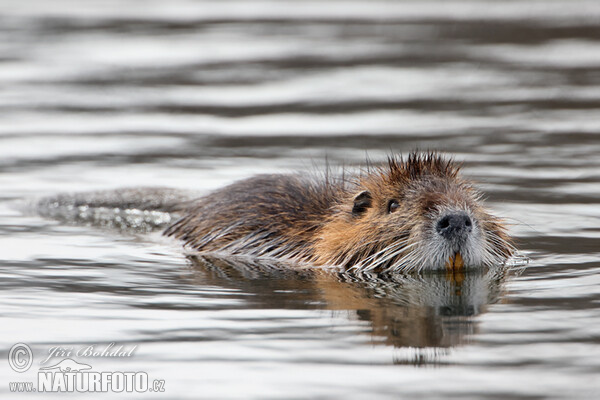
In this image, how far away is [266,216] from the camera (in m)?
6.91

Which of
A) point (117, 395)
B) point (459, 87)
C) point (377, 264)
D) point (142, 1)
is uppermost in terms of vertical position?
point (142, 1)

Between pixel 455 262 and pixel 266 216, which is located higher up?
pixel 266 216

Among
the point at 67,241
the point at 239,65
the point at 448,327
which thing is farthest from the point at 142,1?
the point at 448,327

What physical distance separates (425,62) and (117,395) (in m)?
9.31

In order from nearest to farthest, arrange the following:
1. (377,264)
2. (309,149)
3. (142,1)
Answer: (377,264), (309,149), (142,1)

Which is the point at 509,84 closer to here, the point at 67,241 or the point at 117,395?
the point at 67,241

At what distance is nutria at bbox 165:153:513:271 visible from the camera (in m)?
5.98

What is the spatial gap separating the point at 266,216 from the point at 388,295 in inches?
53.4

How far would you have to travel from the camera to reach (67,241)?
23.8 feet

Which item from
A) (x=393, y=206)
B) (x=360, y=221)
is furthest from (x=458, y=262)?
(x=360, y=221)

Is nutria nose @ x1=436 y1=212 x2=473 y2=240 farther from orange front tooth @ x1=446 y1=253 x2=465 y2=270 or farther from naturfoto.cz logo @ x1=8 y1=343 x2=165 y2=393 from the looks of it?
naturfoto.cz logo @ x1=8 y1=343 x2=165 y2=393
